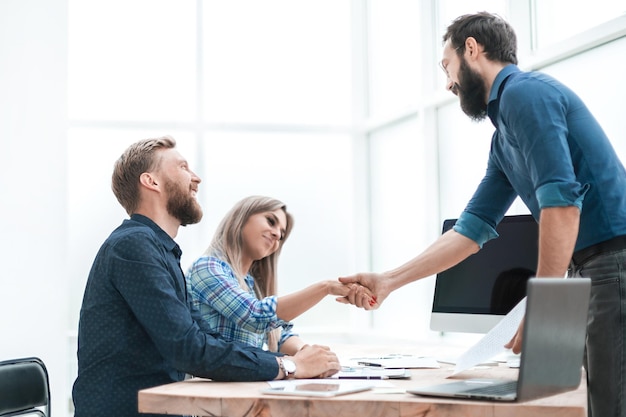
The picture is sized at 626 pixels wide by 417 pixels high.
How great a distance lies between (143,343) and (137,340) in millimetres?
17

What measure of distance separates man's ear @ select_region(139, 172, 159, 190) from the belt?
3.94ft

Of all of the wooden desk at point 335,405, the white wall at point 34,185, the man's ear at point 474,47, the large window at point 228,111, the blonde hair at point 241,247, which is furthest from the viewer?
the large window at point 228,111

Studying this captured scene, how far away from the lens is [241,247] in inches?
120

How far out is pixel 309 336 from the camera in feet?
16.9

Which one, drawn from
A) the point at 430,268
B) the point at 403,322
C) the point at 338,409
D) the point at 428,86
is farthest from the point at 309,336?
the point at 338,409

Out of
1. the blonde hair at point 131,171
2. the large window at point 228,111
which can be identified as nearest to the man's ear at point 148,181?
the blonde hair at point 131,171

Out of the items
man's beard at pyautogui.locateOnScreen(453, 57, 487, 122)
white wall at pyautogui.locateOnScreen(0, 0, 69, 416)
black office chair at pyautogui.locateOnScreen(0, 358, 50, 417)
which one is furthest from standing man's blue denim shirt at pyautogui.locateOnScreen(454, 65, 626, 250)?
white wall at pyautogui.locateOnScreen(0, 0, 69, 416)

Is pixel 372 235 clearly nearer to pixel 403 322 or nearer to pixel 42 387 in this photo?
pixel 403 322

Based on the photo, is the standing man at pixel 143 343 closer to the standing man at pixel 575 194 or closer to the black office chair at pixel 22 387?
the standing man at pixel 575 194

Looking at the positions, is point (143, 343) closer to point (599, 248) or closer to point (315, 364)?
point (315, 364)

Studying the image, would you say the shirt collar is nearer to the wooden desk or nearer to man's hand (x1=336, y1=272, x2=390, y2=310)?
the wooden desk

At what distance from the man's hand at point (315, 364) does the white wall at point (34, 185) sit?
2.88 meters

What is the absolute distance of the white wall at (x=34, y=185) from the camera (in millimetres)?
4344

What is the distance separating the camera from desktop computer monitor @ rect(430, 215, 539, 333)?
256 cm
